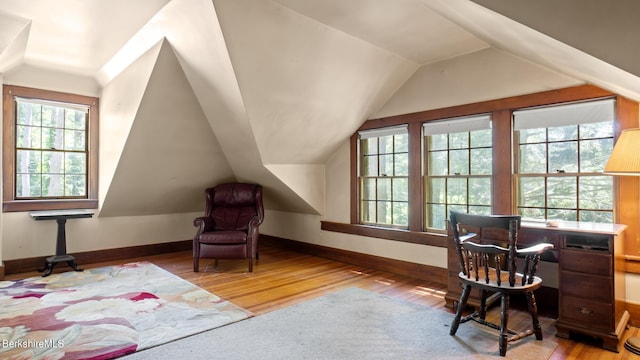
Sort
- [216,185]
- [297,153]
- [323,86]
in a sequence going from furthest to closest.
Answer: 1. [216,185]
2. [297,153]
3. [323,86]

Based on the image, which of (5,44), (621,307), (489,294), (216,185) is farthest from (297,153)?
(621,307)

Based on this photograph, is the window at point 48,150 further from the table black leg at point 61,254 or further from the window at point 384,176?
the window at point 384,176

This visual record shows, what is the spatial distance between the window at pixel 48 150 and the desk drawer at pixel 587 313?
561 cm

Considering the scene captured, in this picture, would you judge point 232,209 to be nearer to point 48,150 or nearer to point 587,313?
point 48,150

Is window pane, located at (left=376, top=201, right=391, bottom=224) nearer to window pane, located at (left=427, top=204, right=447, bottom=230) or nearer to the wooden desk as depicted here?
window pane, located at (left=427, top=204, right=447, bottom=230)

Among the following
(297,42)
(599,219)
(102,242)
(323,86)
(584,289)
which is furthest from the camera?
(102,242)

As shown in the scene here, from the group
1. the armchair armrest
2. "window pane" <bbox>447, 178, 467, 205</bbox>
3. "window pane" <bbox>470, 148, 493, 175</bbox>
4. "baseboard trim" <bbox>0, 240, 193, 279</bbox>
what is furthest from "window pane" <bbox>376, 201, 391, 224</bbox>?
"baseboard trim" <bbox>0, 240, 193, 279</bbox>

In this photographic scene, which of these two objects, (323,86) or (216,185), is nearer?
(323,86)

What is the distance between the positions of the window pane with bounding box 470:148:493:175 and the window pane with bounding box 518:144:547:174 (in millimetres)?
291

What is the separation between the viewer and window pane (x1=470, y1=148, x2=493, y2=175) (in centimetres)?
357

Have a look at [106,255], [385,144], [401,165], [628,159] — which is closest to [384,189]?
[401,165]

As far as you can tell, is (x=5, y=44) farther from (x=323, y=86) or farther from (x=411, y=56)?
(x=411, y=56)

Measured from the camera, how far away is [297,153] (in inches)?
180

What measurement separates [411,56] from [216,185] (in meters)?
3.50
